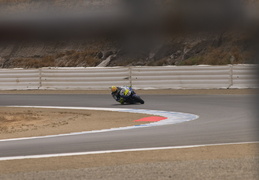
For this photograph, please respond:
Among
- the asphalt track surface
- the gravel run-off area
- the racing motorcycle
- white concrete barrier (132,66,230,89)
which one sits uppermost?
white concrete barrier (132,66,230,89)

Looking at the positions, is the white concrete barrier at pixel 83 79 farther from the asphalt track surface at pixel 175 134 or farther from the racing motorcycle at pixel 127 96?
the asphalt track surface at pixel 175 134

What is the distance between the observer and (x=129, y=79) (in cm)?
2981

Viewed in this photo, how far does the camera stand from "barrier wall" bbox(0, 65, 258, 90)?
2725 cm

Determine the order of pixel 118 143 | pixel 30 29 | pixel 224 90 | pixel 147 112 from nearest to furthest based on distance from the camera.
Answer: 1. pixel 30 29
2. pixel 118 143
3. pixel 147 112
4. pixel 224 90

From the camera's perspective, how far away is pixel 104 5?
5.65ft

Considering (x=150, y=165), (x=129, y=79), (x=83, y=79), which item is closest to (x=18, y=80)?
(x=83, y=79)

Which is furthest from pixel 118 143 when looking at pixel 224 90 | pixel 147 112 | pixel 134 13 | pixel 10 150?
pixel 224 90

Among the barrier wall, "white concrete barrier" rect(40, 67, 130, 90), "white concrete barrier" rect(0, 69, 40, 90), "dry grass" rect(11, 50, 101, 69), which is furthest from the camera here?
"white concrete barrier" rect(0, 69, 40, 90)

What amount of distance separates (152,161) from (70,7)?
23.1 feet

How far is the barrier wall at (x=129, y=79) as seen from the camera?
27.2 metres

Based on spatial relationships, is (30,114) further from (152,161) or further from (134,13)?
(134,13)

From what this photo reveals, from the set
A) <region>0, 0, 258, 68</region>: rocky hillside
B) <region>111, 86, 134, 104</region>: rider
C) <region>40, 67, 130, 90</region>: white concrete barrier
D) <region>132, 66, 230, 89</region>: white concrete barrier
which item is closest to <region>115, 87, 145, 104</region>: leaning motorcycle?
<region>111, 86, 134, 104</region>: rider

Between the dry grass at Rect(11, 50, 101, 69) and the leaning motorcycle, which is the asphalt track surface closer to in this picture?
the leaning motorcycle

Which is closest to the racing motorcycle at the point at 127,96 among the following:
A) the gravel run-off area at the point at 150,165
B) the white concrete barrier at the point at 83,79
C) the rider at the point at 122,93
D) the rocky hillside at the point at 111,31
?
the rider at the point at 122,93
